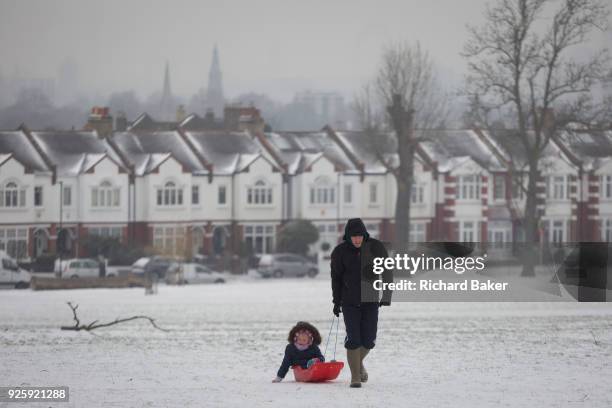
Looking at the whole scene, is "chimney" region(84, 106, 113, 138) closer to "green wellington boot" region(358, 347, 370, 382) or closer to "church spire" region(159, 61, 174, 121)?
"green wellington boot" region(358, 347, 370, 382)

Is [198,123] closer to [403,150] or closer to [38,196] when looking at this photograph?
[38,196]

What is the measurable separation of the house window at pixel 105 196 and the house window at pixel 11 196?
159 inches

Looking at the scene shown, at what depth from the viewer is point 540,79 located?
224 feet

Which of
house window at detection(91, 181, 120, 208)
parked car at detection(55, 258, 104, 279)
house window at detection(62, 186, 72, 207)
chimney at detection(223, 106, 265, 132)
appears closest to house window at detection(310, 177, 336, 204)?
chimney at detection(223, 106, 265, 132)

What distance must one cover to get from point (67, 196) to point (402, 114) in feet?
65.2

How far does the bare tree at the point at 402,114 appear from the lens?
74.9 metres

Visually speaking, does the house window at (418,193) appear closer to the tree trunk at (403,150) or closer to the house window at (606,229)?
the tree trunk at (403,150)

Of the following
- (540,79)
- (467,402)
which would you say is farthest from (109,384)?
(540,79)

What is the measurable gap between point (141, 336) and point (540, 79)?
1746 inches

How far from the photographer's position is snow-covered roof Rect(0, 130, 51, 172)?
7894 cm

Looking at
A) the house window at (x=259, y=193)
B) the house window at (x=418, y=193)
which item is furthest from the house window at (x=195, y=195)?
the house window at (x=418, y=193)

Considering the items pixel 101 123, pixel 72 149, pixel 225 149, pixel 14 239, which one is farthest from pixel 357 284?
pixel 101 123

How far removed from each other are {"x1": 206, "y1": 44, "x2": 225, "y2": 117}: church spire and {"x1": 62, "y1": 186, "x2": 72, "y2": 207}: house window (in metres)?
97.1

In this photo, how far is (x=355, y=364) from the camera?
17719 millimetres
